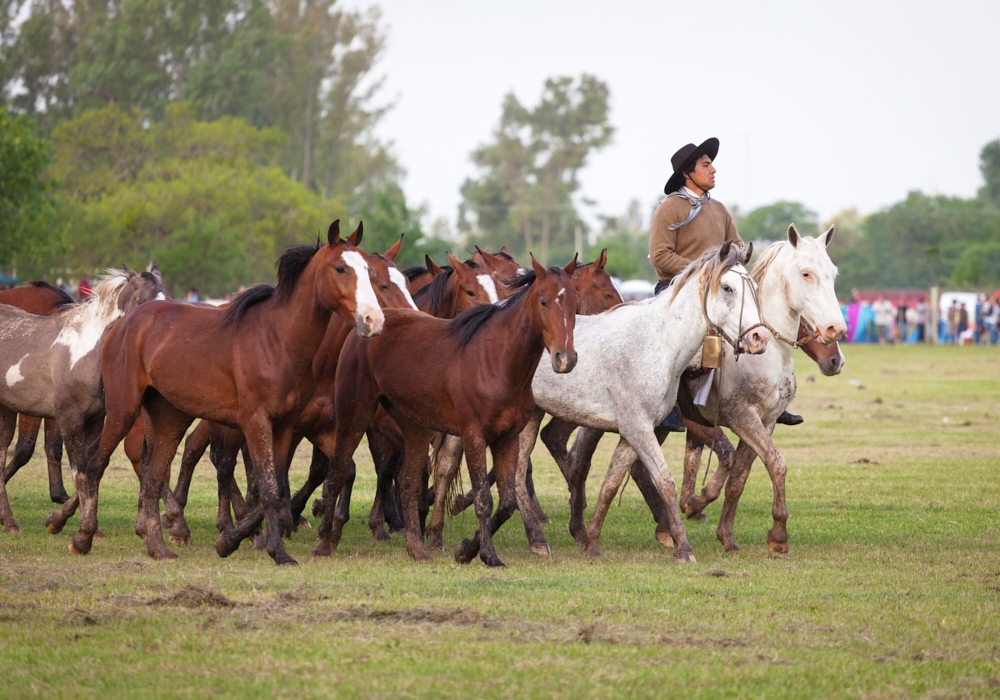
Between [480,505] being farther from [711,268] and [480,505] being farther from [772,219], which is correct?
[772,219]

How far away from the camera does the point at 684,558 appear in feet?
26.9

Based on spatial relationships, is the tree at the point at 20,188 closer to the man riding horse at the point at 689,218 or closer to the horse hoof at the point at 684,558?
the man riding horse at the point at 689,218

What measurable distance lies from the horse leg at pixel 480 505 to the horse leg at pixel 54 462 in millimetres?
4813

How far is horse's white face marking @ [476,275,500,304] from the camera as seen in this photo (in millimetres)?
10055

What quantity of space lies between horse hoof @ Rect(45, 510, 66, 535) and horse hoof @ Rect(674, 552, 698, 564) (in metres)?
4.97

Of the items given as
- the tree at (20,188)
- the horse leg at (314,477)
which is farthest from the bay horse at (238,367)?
the tree at (20,188)

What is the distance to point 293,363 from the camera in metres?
8.12

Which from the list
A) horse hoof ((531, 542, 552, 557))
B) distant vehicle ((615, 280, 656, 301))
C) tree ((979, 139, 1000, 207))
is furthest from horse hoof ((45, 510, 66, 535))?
tree ((979, 139, 1000, 207))

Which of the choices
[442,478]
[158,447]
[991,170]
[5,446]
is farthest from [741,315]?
[991,170]

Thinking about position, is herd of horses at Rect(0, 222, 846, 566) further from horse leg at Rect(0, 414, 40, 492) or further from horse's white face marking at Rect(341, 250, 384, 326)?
horse leg at Rect(0, 414, 40, 492)

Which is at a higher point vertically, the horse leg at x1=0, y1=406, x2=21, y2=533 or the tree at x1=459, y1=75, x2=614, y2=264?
the tree at x1=459, y1=75, x2=614, y2=264

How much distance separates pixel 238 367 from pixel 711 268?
3.49m

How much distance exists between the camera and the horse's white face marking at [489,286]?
1005 centimetres

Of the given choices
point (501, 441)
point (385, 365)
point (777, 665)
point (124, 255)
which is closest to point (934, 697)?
point (777, 665)
